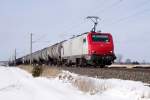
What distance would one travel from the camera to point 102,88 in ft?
59.5

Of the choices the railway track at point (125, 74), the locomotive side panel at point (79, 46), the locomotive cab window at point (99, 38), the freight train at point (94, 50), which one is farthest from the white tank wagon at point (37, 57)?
the railway track at point (125, 74)

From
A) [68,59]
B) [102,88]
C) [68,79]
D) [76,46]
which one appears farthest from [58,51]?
[102,88]

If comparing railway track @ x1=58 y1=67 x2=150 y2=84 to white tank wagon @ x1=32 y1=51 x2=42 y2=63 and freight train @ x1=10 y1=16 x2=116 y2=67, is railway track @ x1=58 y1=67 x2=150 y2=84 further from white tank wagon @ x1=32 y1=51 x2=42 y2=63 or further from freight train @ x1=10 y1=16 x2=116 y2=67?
white tank wagon @ x1=32 y1=51 x2=42 y2=63

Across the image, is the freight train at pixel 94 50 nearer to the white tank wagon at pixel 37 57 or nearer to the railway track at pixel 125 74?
the railway track at pixel 125 74

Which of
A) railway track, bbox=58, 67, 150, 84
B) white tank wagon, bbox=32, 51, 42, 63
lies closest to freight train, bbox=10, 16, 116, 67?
railway track, bbox=58, 67, 150, 84

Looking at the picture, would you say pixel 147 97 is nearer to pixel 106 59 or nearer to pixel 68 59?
pixel 106 59

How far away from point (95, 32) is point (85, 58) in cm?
259

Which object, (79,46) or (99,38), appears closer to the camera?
(99,38)

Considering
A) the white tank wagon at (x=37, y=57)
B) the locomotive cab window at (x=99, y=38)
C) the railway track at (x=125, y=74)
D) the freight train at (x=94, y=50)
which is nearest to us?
the railway track at (x=125, y=74)

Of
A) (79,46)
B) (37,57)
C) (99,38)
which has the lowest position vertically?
(79,46)

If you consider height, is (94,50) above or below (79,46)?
below

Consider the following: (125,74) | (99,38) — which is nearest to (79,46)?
(99,38)

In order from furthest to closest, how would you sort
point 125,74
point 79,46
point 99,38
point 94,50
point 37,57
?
1. point 37,57
2. point 79,46
3. point 99,38
4. point 94,50
5. point 125,74

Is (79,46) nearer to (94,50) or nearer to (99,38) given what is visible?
(99,38)
